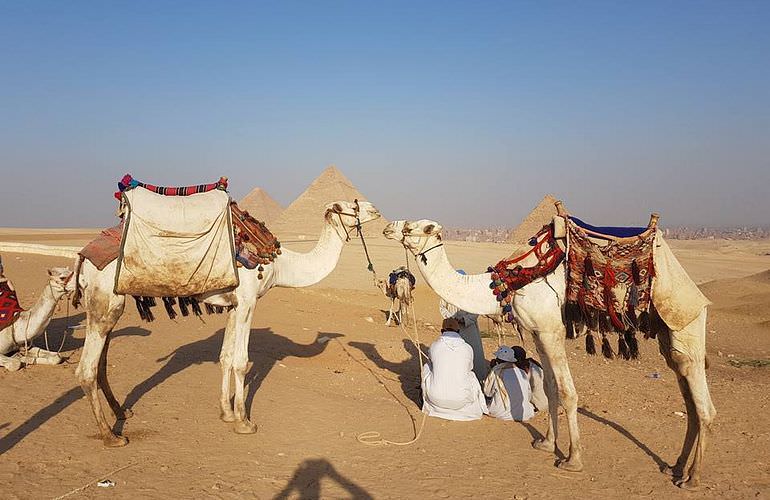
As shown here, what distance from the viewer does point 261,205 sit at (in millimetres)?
107625

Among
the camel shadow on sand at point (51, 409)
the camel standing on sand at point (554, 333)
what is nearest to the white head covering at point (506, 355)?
the camel standing on sand at point (554, 333)

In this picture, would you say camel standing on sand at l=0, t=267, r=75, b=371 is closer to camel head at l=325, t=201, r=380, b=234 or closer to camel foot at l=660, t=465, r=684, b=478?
camel head at l=325, t=201, r=380, b=234

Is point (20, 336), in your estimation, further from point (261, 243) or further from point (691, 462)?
point (691, 462)

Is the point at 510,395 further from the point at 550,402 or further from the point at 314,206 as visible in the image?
the point at 314,206

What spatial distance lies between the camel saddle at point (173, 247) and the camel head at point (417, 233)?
1755 millimetres

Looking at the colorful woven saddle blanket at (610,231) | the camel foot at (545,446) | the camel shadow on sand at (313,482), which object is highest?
the colorful woven saddle blanket at (610,231)

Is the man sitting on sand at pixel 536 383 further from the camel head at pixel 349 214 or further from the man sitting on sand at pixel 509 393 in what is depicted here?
the camel head at pixel 349 214

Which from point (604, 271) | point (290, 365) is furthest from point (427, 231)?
point (290, 365)

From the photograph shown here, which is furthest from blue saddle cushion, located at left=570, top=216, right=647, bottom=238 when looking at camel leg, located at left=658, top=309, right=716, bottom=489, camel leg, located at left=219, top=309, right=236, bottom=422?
camel leg, located at left=219, top=309, right=236, bottom=422

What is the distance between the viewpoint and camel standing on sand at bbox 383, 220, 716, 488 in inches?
202

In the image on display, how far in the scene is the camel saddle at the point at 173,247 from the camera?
5410mm

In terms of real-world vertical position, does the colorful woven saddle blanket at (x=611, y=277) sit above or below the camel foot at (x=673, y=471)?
above

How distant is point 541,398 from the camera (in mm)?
6957

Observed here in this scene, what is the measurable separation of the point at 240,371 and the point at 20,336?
4.25m
